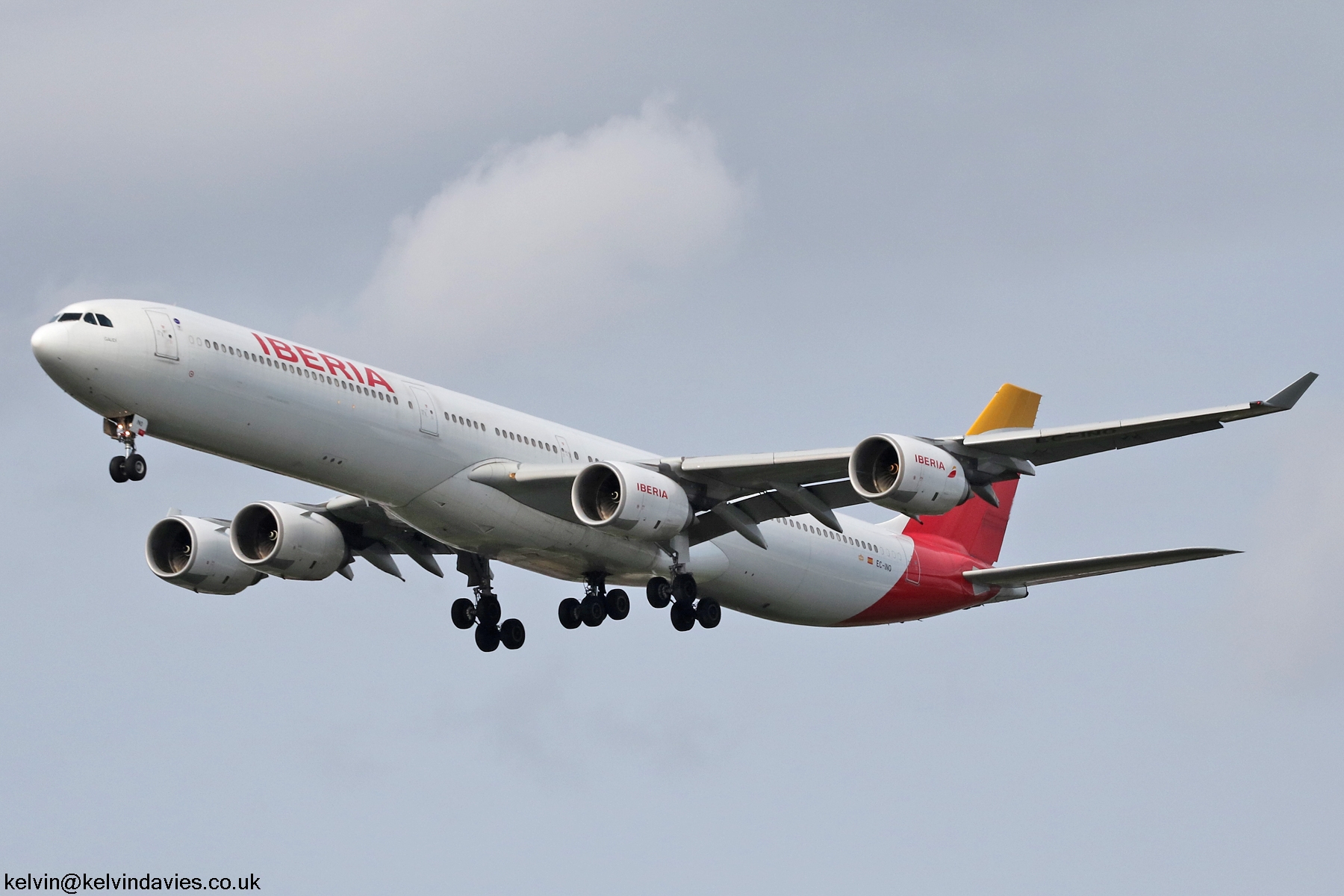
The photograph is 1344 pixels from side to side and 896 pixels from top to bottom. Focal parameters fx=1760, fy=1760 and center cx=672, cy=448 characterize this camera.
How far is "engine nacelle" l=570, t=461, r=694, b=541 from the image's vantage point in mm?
40031

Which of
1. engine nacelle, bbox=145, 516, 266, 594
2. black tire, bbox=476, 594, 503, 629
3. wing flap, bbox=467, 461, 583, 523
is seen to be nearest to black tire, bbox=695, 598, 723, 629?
wing flap, bbox=467, 461, 583, 523

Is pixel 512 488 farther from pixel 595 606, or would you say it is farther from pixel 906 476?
pixel 906 476

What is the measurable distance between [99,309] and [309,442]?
16.6 ft

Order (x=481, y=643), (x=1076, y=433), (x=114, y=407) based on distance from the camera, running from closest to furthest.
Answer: (x=114, y=407)
(x=1076, y=433)
(x=481, y=643)

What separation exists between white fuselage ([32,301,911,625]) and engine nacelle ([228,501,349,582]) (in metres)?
4.22

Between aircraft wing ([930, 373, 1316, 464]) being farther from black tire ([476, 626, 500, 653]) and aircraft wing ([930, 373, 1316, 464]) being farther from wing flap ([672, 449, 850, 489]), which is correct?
black tire ([476, 626, 500, 653])

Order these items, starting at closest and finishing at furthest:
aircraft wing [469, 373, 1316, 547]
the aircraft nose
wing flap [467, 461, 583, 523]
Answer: the aircraft nose → aircraft wing [469, 373, 1316, 547] → wing flap [467, 461, 583, 523]

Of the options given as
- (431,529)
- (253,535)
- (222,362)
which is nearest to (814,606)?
(431,529)

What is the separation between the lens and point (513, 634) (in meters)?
47.7

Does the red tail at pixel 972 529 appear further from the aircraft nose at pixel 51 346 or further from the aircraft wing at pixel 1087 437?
the aircraft nose at pixel 51 346

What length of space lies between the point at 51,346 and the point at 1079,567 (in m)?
25.8

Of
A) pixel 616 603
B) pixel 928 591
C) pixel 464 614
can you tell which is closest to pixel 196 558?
pixel 464 614

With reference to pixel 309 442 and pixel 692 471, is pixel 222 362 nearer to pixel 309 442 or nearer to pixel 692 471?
pixel 309 442

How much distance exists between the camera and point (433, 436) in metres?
39.7
